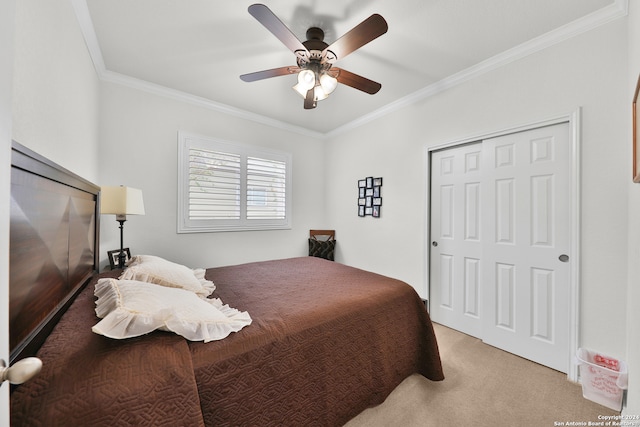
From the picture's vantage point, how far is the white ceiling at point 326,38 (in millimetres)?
1746

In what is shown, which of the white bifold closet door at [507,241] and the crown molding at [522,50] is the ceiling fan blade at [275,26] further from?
the white bifold closet door at [507,241]

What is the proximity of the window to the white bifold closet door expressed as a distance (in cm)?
222

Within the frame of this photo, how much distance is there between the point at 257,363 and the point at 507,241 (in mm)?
2376

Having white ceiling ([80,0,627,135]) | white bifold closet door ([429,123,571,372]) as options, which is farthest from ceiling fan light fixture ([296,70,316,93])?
white bifold closet door ([429,123,571,372])

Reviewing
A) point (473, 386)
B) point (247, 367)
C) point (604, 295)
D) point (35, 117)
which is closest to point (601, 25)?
point (604, 295)

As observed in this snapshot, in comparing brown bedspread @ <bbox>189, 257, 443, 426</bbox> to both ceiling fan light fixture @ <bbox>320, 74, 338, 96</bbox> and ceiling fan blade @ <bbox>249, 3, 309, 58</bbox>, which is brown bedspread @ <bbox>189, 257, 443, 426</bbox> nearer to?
ceiling fan light fixture @ <bbox>320, 74, 338, 96</bbox>

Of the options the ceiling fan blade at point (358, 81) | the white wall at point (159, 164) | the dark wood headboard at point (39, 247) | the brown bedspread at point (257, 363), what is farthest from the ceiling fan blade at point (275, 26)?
the white wall at point (159, 164)

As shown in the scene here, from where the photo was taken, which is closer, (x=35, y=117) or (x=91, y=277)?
(x=35, y=117)

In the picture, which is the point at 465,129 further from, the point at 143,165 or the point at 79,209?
the point at 143,165

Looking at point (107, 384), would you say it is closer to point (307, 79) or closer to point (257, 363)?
point (257, 363)

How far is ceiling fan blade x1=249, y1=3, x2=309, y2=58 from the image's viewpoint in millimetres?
1415

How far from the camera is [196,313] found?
1.15 metres

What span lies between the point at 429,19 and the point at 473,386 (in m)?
2.74

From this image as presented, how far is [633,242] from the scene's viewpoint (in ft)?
4.71
